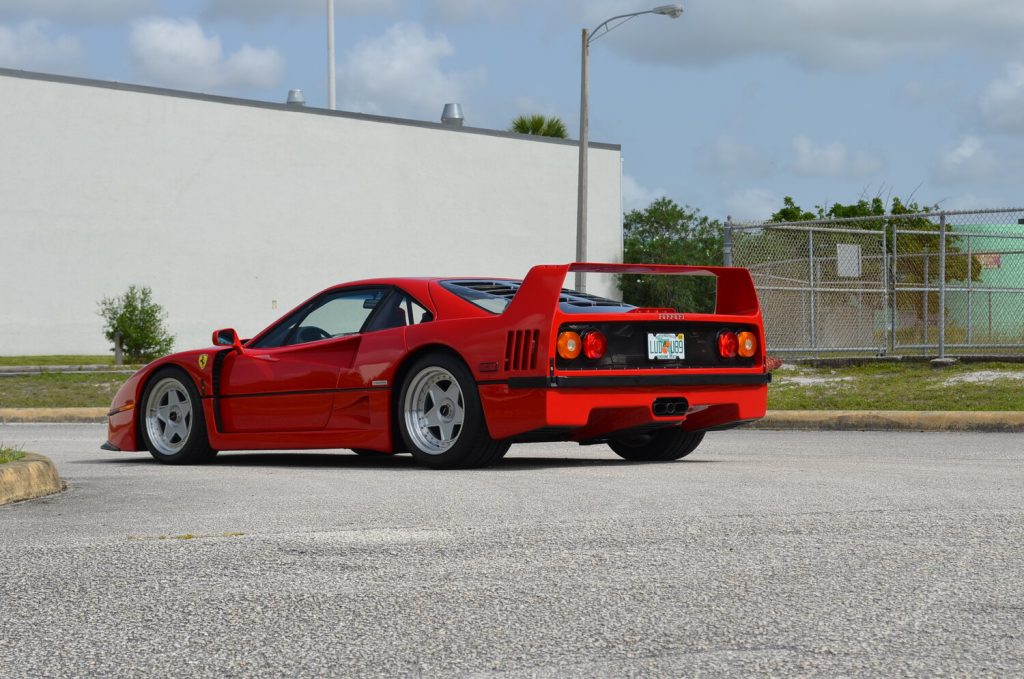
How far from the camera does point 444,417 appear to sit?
8547mm

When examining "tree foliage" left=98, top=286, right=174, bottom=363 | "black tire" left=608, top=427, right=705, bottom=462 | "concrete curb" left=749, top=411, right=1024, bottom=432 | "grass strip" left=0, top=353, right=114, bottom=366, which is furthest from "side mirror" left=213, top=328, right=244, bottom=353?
"grass strip" left=0, top=353, right=114, bottom=366

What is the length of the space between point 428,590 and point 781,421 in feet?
31.6

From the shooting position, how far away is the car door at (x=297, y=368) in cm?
912

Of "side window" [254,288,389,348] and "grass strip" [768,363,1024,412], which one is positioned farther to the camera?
"grass strip" [768,363,1024,412]

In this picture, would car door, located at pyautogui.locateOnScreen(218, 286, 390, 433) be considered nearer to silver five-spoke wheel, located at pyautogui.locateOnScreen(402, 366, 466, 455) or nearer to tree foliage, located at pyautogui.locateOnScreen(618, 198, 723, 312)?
silver five-spoke wheel, located at pyautogui.locateOnScreen(402, 366, 466, 455)

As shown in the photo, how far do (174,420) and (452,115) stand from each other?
4485 centimetres

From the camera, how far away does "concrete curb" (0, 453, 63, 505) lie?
7266mm

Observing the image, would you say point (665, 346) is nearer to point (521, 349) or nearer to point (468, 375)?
point (521, 349)

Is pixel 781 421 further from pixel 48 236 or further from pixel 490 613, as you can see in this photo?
pixel 48 236

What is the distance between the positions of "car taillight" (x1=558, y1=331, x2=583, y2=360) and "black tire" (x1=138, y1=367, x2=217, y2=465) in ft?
9.74

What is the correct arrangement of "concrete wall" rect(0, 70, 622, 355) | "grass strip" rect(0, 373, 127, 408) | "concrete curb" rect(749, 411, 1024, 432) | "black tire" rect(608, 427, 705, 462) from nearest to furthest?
"black tire" rect(608, 427, 705, 462) → "concrete curb" rect(749, 411, 1024, 432) → "grass strip" rect(0, 373, 127, 408) → "concrete wall" rect(0, 70, 622, 355)

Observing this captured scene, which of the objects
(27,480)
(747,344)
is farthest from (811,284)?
(27,480)

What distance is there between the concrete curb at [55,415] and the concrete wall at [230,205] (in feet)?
75.2

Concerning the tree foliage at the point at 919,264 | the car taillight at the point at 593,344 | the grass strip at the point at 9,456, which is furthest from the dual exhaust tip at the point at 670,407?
the tree foliage at the point at 919,264
